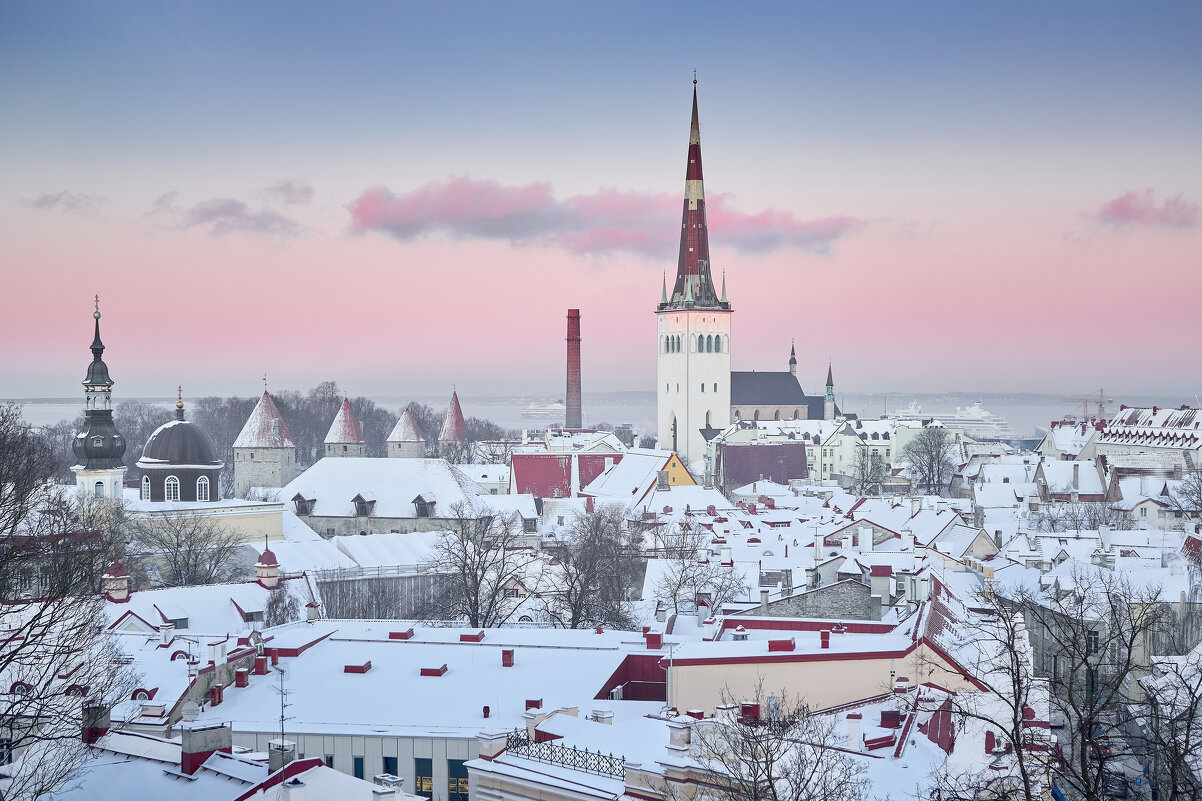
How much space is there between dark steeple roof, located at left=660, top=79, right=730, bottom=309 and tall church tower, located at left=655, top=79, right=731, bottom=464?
8cm

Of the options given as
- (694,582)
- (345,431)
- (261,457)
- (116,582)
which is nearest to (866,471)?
(345,431)

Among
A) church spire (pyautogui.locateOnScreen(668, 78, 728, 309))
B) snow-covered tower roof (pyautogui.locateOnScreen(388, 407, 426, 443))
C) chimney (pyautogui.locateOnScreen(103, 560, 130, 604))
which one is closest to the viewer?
chimney (pyautogui.locateOnScreen(103, 560, 130, 604))

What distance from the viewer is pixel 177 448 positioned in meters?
47.9

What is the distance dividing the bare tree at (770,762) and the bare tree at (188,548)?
30.9 metres

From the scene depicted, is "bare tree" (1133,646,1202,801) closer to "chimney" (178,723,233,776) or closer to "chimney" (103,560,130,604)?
"chimney" (178,723,233,776)

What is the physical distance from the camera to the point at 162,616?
30438 mm

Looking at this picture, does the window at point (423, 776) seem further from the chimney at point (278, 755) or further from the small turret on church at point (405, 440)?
the small turret on church at point (405, 440)

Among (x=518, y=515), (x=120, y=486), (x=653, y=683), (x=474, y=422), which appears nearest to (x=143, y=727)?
(x=653, y=683)

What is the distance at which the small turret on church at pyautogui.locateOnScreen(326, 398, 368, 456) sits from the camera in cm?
7081

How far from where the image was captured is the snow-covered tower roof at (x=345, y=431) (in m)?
70.9

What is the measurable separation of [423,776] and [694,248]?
3477 inches

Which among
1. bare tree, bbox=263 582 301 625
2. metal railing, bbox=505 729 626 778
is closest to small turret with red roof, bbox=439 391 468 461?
bare tree, bbox=263 582 301 625

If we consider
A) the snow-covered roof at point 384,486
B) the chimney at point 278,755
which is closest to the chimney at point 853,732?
the chimney at point 278,755

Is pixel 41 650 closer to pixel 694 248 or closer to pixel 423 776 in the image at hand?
pixel 423 776
